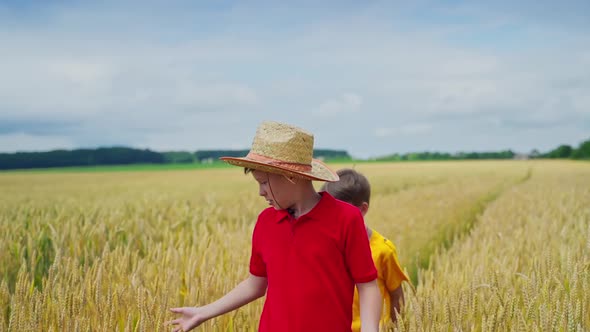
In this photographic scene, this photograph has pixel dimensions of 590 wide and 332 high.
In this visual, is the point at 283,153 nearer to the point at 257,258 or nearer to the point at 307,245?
the point at 307,245

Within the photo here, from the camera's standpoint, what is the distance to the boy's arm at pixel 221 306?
1.88m

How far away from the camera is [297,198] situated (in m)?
1.72

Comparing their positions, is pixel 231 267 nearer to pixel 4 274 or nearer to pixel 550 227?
pixel 4 274

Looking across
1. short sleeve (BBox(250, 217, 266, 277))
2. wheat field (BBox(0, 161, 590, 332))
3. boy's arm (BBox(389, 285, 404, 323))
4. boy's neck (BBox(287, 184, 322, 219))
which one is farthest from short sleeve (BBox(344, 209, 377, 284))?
boy's arm (BBox(389, 285, 404, 323))

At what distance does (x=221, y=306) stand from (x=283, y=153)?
66 cm

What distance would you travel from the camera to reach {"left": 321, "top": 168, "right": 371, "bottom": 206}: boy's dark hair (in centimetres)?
238

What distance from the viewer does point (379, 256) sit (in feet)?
7.36

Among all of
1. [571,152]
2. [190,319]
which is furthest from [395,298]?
[571,152]

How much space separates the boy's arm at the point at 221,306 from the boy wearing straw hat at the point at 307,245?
206mm

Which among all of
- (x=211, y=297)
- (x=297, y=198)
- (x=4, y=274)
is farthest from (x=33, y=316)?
(x=4, y=274)

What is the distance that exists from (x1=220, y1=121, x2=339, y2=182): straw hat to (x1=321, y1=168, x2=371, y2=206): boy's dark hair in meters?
0.58

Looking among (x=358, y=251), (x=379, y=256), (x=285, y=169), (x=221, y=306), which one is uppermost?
(x=285, y=169)

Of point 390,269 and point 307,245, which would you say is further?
point 390,269

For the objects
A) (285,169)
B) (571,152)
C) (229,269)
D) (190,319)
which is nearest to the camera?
(285,169)
